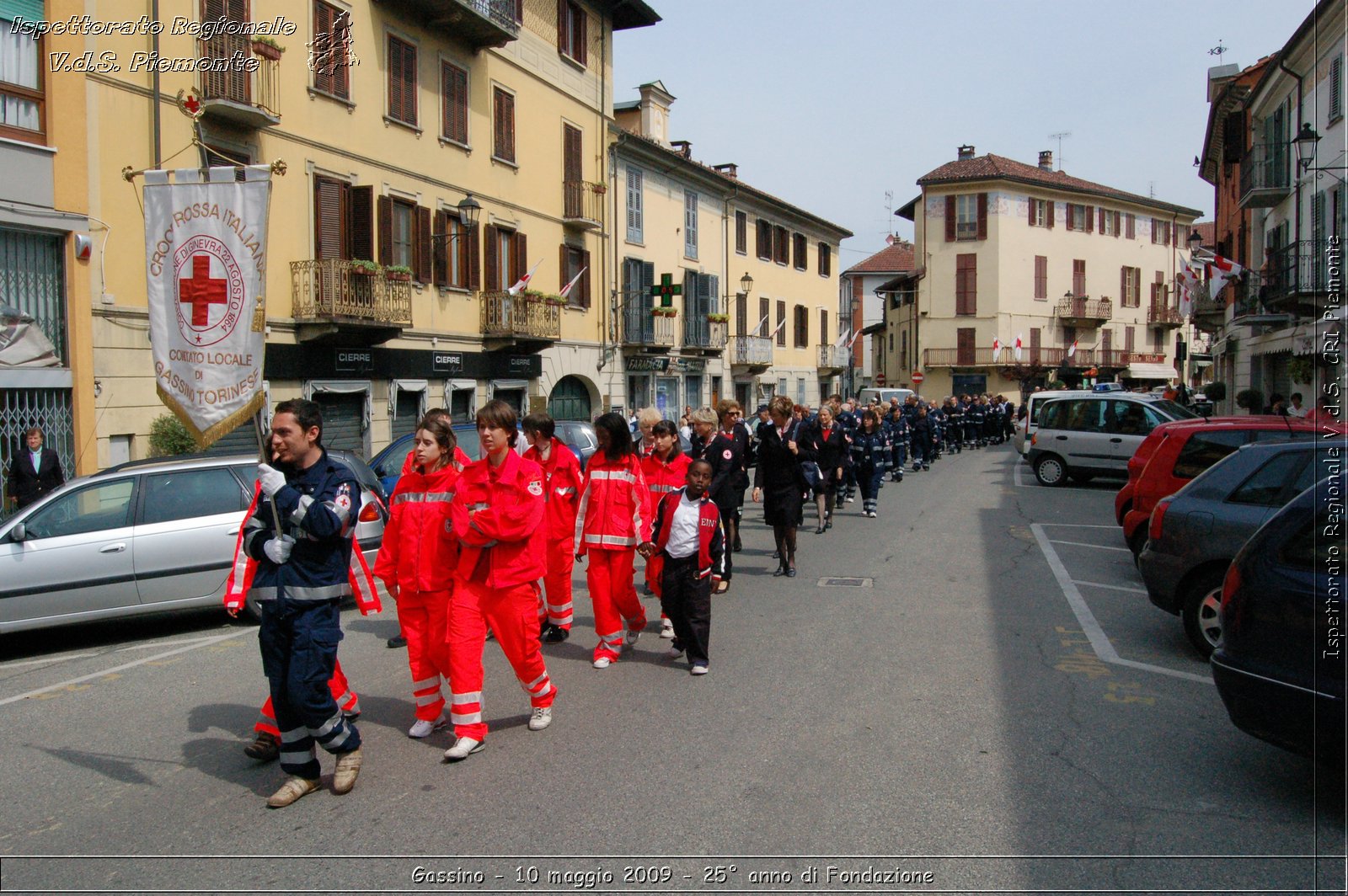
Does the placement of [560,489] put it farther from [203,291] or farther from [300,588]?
[300,588]

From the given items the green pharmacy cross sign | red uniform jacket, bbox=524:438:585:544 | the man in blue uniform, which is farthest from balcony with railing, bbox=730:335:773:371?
the man in blue uniform

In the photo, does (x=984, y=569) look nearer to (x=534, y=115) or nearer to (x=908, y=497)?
(x=908, y=497)

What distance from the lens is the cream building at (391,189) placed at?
15.7 m

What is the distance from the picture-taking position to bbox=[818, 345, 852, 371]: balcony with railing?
48.2 meters

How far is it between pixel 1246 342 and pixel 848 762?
29.6 meters

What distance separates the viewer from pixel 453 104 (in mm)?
23312

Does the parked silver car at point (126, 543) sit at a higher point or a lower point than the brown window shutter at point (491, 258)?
lower

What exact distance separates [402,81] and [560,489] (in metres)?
16.8

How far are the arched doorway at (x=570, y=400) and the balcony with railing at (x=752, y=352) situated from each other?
9.72 metres

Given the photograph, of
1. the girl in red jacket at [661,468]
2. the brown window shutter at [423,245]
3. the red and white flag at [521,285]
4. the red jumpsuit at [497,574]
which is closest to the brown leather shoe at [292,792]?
the red jumpsuit at [497,574]

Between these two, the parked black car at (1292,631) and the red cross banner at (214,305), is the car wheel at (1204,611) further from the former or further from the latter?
the red cross banner at (214,305)

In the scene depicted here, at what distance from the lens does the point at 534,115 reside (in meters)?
26.8

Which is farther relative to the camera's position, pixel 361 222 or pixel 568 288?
pixel 568 288

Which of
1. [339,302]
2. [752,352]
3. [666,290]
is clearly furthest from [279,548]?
[752,352]
